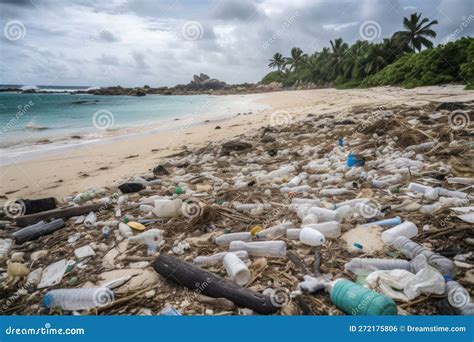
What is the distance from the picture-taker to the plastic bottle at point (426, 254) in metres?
1.92

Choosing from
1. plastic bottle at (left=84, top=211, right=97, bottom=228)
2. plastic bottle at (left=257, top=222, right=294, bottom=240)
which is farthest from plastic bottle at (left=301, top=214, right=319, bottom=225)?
plastic bottle at (left=84, top=211, right=97, bottom=228)

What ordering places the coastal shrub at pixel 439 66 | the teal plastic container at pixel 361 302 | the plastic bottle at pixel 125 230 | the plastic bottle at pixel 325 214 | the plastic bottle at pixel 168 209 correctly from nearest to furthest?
the teal plastic container at pixel 361 302, the plastic bottle at pixel 325 214, the plastic bottle at pixel 125 230, the plastic bottle at pixel 168 209, the coastal shrub at pixel 439 66

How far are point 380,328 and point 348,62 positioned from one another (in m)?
42.3

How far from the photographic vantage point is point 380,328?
166cm

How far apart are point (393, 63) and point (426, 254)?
93.7ft

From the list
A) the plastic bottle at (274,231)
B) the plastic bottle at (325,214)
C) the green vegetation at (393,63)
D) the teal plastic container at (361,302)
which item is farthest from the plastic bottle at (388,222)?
the green vegetation at (393,63)

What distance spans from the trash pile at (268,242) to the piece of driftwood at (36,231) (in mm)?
14

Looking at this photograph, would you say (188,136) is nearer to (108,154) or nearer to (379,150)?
(108,154)

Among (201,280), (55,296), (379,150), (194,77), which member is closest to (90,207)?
(55,296)

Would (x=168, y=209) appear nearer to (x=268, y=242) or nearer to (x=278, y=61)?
(x=268, y=242)

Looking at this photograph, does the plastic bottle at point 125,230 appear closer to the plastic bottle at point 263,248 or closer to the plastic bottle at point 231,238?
the plastic bottle at point 231,238

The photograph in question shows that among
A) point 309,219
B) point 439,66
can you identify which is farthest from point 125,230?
point 439,66

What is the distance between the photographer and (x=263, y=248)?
8.22 ft

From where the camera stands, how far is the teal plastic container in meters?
1.65
